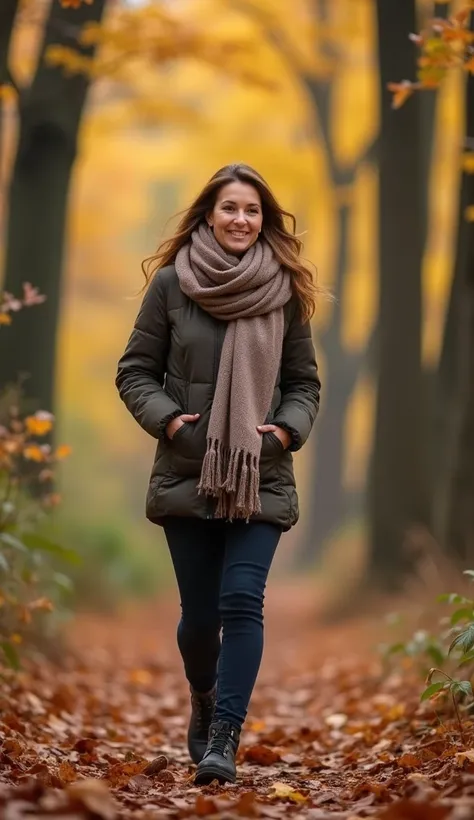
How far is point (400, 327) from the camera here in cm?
1084

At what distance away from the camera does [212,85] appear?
23.1m

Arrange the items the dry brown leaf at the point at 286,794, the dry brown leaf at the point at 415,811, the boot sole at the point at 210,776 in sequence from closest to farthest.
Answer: the dry brown leaf at the point at 415,811 < the dry brown leaf at the point at 286,794 < the boot sole at the point at 210,776

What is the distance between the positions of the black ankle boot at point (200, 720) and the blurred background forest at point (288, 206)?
4.45ft

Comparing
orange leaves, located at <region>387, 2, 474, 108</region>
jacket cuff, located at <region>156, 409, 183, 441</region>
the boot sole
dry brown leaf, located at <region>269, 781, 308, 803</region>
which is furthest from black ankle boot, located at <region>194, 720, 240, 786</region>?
orange leaves, located at <region>387, 2, 474, 108</region>

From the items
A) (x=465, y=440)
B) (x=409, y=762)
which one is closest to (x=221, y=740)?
(x=409, y=762)

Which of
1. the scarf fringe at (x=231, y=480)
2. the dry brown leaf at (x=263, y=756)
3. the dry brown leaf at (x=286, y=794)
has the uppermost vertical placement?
the scarf fringe at (x=231, y=480)

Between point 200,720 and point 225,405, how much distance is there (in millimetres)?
1328

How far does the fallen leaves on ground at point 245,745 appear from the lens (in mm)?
3146

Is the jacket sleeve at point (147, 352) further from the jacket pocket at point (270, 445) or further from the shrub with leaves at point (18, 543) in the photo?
the shrub with leaves at point (18, 543)

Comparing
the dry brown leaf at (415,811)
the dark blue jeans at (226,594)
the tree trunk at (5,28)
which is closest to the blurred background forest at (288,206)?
the tree trunk at (5,28)

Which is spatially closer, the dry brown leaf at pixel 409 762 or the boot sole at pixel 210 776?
the boot sole at pixel 210 776

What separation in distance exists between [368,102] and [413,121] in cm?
949

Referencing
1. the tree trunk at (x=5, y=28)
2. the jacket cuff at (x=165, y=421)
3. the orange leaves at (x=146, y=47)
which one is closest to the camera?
the jacket cuff at (x=165, y=421)

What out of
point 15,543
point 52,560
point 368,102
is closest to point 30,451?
point 15,543
